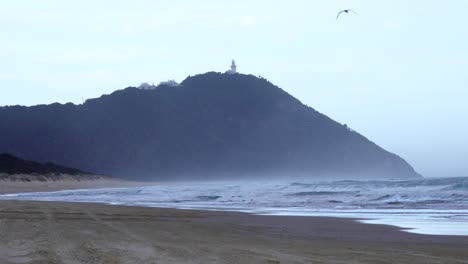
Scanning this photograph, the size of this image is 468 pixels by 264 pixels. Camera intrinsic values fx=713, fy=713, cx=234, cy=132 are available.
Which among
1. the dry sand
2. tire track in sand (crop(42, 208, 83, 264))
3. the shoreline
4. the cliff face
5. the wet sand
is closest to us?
tire track in sand (crop(42, 208, 83, 264))

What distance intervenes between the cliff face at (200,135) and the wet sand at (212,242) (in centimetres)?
8656

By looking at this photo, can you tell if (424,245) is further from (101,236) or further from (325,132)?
(325,132)

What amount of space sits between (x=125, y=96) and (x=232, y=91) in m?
18.5

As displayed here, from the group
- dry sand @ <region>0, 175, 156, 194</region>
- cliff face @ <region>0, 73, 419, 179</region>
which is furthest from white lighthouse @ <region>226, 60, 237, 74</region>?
dry sand @ <region>0, 175, 156, 194</region>

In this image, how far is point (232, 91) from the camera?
123438mm

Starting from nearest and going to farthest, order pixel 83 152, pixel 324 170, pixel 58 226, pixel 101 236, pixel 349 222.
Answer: pixel 101 236 < pixel 58 226 < pixel 349 222 < pixel 83 152 < pixel 324 170

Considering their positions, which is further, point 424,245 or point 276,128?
point 276,128

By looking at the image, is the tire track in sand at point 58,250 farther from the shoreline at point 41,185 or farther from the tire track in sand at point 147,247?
the shoreline at point 41,185

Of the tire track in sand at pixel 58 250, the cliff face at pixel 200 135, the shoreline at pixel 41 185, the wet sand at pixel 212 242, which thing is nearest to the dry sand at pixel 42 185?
the shoreline at pixel 41 185

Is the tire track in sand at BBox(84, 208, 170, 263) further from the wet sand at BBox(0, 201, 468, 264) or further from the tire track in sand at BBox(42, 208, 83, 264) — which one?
the tire track in sand at BBox(42, 208, 83, 264)

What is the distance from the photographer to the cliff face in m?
108

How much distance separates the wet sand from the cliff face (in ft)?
284

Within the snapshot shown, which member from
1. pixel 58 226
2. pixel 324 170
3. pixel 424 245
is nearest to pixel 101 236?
pixel 58 226

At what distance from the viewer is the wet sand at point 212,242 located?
32.0ft
